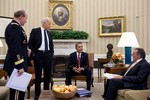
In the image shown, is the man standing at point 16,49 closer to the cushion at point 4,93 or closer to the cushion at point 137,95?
the cushion at point 4,93

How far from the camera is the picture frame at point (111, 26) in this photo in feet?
26.6

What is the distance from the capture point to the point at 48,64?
4797 millimetres

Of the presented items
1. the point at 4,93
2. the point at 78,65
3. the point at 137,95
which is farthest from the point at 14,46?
the point at 78,65

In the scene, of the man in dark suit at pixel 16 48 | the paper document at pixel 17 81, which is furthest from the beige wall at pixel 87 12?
the paper document at pixel 17 81

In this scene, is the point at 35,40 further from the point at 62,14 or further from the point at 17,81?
the point at 62,14

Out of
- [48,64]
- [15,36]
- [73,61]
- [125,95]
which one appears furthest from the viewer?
[73,61]

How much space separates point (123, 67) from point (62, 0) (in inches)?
163

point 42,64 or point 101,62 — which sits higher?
point 42,64

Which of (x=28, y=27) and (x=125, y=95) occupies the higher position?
(x=28, y=27)

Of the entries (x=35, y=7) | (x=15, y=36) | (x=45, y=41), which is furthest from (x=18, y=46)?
(x=35, y=7)

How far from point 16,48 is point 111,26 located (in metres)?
5.45

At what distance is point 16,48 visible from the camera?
3.24 m

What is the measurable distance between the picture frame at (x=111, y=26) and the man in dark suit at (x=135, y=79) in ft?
13.1

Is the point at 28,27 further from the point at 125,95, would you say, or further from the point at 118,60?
the point at 125,95
